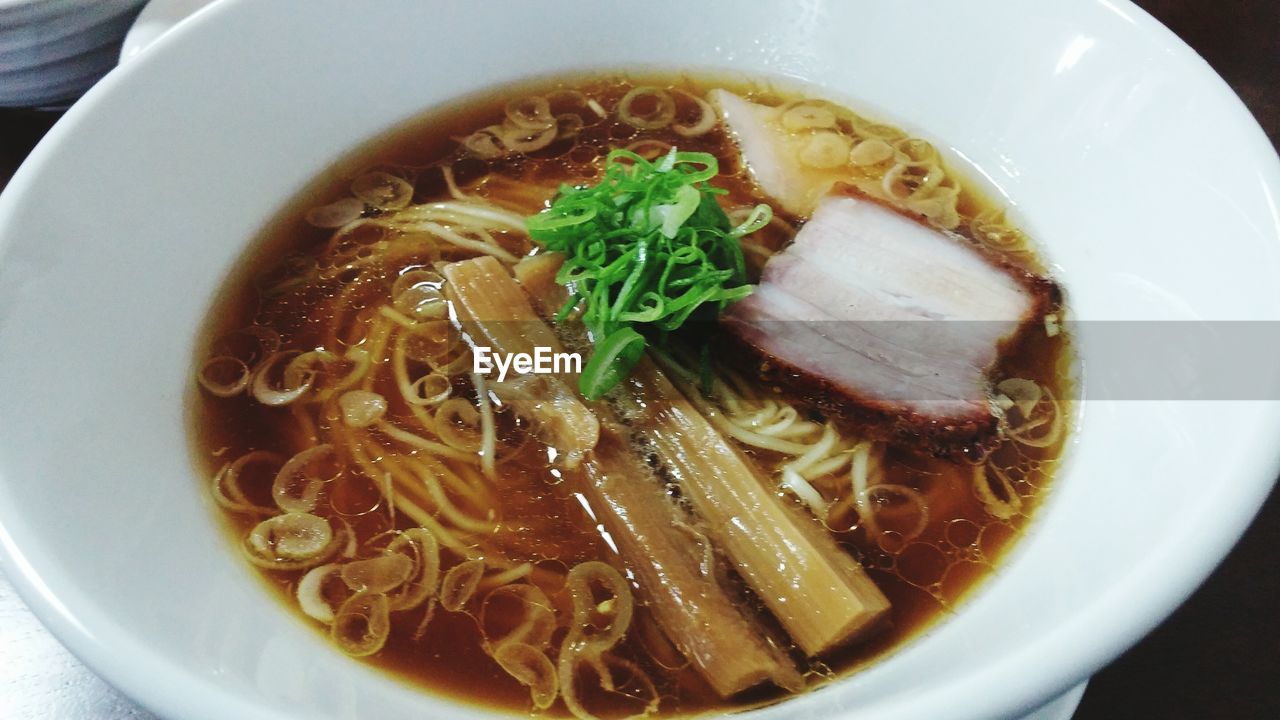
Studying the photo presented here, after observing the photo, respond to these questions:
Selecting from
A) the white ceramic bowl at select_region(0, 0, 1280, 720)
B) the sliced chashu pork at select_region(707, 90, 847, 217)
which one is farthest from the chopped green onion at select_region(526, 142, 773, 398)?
the white ceramic bowl at select_region(0, 0, 1280, 720)

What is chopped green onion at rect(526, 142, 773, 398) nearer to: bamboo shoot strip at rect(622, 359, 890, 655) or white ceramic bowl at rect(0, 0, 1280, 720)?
bamboo shoot strip at rect(622, 359, 890, 655)

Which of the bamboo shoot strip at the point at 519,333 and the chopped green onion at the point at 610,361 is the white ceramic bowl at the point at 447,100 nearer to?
the bamboo shoot strip at the point at 519,333

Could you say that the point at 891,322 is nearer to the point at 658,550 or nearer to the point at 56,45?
the point at 658,550

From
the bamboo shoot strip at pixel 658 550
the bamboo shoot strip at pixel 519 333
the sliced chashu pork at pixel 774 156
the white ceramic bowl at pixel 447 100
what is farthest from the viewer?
the sliced chashu pork at pixel 774 156

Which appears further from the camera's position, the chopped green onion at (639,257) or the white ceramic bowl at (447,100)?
→ the chopped green onion at (639,257)

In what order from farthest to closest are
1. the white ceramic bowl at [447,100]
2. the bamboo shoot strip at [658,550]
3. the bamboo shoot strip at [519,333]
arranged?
1. the bamboo shoot strip at [519,333]
2. the bamboo shoot strip at [658,550]
3. the white ceramic bowl at [447,100]

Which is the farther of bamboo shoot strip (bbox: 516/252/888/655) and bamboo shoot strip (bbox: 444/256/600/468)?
bamboo shoot strip (bbox: 444/256/600/468)

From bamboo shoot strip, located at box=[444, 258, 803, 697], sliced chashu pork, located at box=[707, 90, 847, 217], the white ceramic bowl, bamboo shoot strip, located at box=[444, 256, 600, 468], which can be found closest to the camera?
the white ceramic bowl

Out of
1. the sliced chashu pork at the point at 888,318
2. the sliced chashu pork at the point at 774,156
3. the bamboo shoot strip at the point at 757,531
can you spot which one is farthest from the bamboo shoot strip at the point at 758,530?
the sliced chashu pork at the point at 774,156
